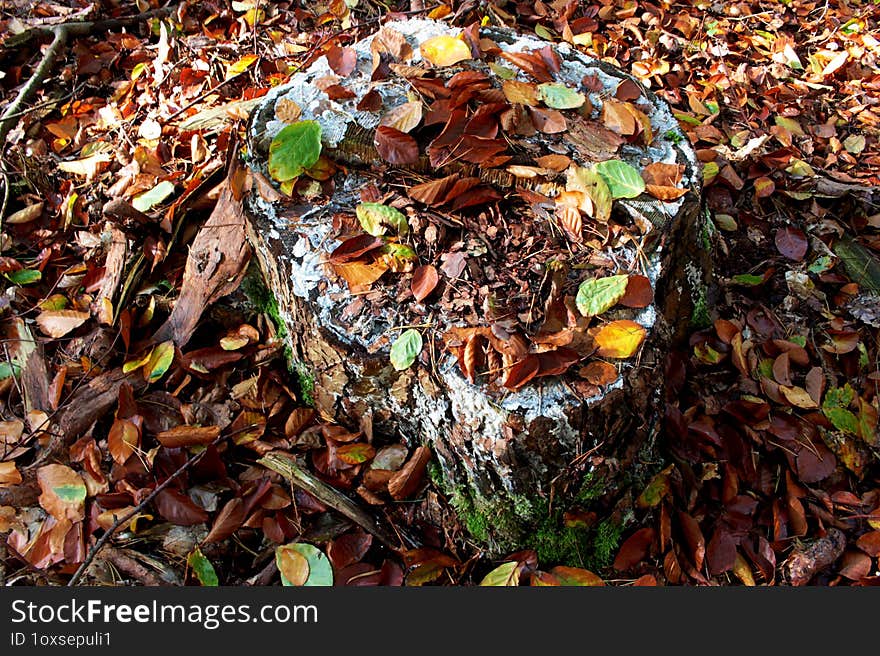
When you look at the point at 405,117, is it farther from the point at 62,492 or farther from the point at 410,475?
the point at 62,492

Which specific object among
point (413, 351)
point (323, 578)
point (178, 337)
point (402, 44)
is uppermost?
point (402, 44)

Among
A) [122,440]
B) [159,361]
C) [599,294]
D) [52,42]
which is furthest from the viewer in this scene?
[52,42]

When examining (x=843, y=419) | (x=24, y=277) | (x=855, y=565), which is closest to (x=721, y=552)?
(x=855, y=565)

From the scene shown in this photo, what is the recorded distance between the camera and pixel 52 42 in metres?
3.26

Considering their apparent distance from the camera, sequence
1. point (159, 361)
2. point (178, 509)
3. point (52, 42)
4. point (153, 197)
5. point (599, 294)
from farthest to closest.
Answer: point (52, 42) < point (153, 197) < point (159, 361) < point (178, 509) < point (599, 294)

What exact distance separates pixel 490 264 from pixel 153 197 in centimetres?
134

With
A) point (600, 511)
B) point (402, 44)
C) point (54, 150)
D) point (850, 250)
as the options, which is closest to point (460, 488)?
point (600, 511)

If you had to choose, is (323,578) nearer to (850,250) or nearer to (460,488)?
(460,488)

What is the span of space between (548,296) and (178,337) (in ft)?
3.95

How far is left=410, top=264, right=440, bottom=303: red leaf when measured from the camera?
1804 mm

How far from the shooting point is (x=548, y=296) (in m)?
1.81

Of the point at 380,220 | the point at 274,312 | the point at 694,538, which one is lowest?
the point at 694,538

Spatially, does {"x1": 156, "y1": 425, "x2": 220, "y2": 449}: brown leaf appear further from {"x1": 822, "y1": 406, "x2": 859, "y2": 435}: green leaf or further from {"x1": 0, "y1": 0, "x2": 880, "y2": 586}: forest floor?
{"x1": 822, "y1": 406, "x2": 859, "y2": 435}: green leaf

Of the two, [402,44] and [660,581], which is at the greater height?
[402,44]
